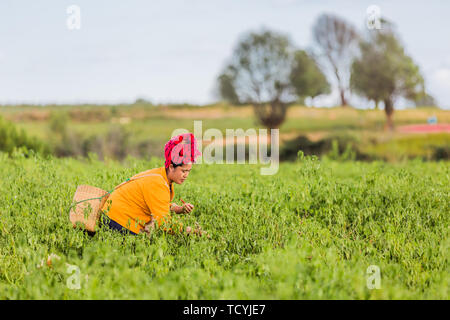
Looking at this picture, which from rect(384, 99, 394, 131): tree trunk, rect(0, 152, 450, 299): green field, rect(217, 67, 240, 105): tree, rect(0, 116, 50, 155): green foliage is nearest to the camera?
rect(0, 152, 450, 299): green field

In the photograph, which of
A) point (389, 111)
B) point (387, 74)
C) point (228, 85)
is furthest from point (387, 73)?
point (228, 85)

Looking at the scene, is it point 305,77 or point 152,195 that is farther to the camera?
point 305,77

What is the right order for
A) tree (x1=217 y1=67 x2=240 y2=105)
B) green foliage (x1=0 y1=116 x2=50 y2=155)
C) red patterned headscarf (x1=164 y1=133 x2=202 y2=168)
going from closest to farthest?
red patterned headscarf (x1=164 y1=133 x2=202 y2=168) < green foliage (x1=0 y1=116 x2=50 y2=155) < tree (x1=217 y1=67 x2=240 y2=105)

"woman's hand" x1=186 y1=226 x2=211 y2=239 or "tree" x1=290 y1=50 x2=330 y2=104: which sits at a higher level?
"tree" x1=290 y1=50 x2=330 y2=104

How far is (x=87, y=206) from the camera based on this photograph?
15.0ft

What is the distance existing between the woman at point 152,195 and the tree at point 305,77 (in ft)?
104

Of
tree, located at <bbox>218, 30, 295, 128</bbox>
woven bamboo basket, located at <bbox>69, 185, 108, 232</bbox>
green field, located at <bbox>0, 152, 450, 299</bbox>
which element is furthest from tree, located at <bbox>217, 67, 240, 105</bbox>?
woven bamboo basket, located at <bbox>69, 185, 108, 232</bbox>

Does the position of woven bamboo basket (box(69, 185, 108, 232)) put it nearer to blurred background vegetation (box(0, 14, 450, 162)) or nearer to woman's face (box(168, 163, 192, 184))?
woman's face (box(168, 163, 192, 184))

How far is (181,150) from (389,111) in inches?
1166

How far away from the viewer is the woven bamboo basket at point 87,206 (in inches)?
181

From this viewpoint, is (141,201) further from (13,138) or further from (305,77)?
(305,77)

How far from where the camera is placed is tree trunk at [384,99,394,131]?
30.8 metres
